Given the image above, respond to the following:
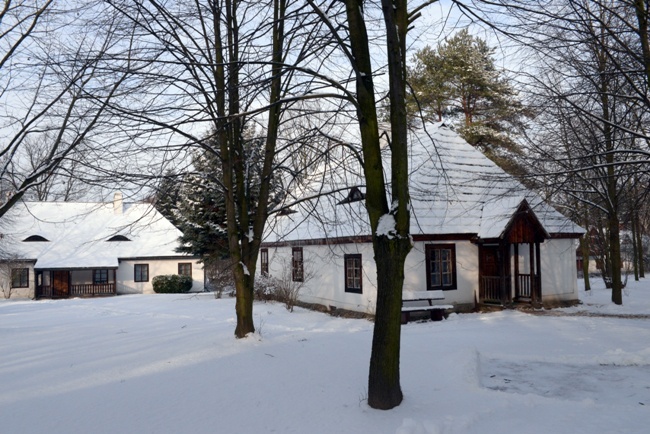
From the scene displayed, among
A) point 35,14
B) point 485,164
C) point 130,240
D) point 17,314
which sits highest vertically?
point 35,14

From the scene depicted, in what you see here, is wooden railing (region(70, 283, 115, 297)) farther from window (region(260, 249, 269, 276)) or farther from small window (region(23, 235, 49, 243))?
window (region(260, 249, 269, 276))

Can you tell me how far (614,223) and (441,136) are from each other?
7081 millimetres

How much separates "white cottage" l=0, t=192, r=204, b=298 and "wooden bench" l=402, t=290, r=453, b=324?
21581 mm

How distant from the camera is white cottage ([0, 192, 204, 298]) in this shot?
3441cm

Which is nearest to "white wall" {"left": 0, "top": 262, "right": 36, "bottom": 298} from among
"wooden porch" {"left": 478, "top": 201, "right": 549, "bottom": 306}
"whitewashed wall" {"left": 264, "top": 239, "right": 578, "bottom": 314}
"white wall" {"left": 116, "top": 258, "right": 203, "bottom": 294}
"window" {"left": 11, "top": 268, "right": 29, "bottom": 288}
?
"window" {"left": 11, "top": 268, "right": 29, "bottom": 288}

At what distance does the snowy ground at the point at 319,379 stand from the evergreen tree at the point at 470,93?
58.9ft

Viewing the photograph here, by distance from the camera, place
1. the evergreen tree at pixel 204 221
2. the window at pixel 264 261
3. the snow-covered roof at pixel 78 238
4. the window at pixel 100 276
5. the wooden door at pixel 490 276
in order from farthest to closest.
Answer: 1. the window at pixel 100 276
2. the snow-covered roof at pixel 78 238
3. the window at pixel 264 261
4. the evergreen tree at pixel 204 221
5. the wooden door at pixel 490 276

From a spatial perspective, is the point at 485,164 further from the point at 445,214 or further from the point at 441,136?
the point at 445,214

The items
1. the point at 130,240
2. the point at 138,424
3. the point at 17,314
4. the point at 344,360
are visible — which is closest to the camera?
the point at 138,424

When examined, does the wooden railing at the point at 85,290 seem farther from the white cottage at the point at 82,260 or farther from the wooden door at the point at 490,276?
the wooden door at the point at 490,276

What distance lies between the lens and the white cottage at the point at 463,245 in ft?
55.5

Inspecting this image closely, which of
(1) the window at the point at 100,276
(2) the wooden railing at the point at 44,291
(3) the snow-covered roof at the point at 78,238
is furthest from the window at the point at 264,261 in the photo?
(2) the wooden railing at the point at 44,291

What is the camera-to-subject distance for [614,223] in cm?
1952

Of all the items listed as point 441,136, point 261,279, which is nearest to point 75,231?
point 261,279
